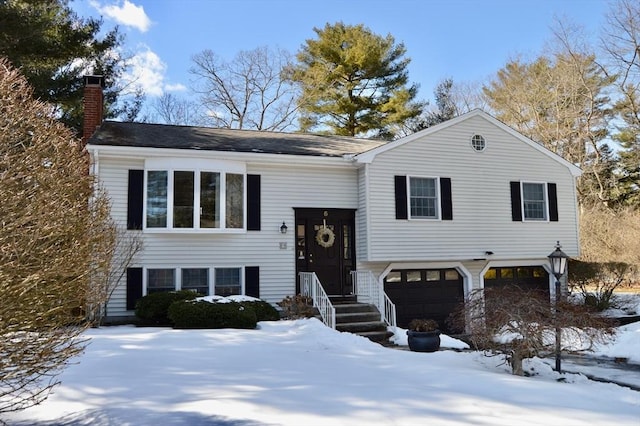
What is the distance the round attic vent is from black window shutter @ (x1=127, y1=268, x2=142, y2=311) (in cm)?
973

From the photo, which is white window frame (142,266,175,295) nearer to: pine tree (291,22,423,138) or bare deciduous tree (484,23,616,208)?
pine tree (291,22,423,138)

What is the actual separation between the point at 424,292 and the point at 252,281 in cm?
499

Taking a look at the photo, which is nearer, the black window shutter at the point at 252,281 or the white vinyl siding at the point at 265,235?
the white vinyl siding at the point at 265,235

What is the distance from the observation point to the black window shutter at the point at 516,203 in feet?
47.2

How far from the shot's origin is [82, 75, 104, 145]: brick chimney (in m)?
13.3

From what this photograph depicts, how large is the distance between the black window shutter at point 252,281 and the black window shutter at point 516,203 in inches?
303

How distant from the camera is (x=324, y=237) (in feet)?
43.2

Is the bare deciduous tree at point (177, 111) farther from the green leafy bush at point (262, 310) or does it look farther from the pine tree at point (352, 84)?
the green leafy bush at point (262, 310)

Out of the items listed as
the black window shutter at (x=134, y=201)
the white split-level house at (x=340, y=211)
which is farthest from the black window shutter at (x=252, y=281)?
the black window shutter at (x=134, y=201)

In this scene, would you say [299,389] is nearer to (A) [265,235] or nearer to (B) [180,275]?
(B) [180,275]

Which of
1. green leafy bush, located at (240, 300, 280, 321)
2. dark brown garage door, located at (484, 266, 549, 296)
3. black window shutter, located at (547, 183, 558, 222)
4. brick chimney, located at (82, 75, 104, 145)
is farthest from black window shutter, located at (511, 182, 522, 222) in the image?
brick chimney, located at (82, 75, 104, 145)

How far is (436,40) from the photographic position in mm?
25906

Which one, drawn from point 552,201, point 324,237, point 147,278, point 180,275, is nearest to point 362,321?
point 324,237

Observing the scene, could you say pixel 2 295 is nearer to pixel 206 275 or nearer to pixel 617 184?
pixel 206 275
